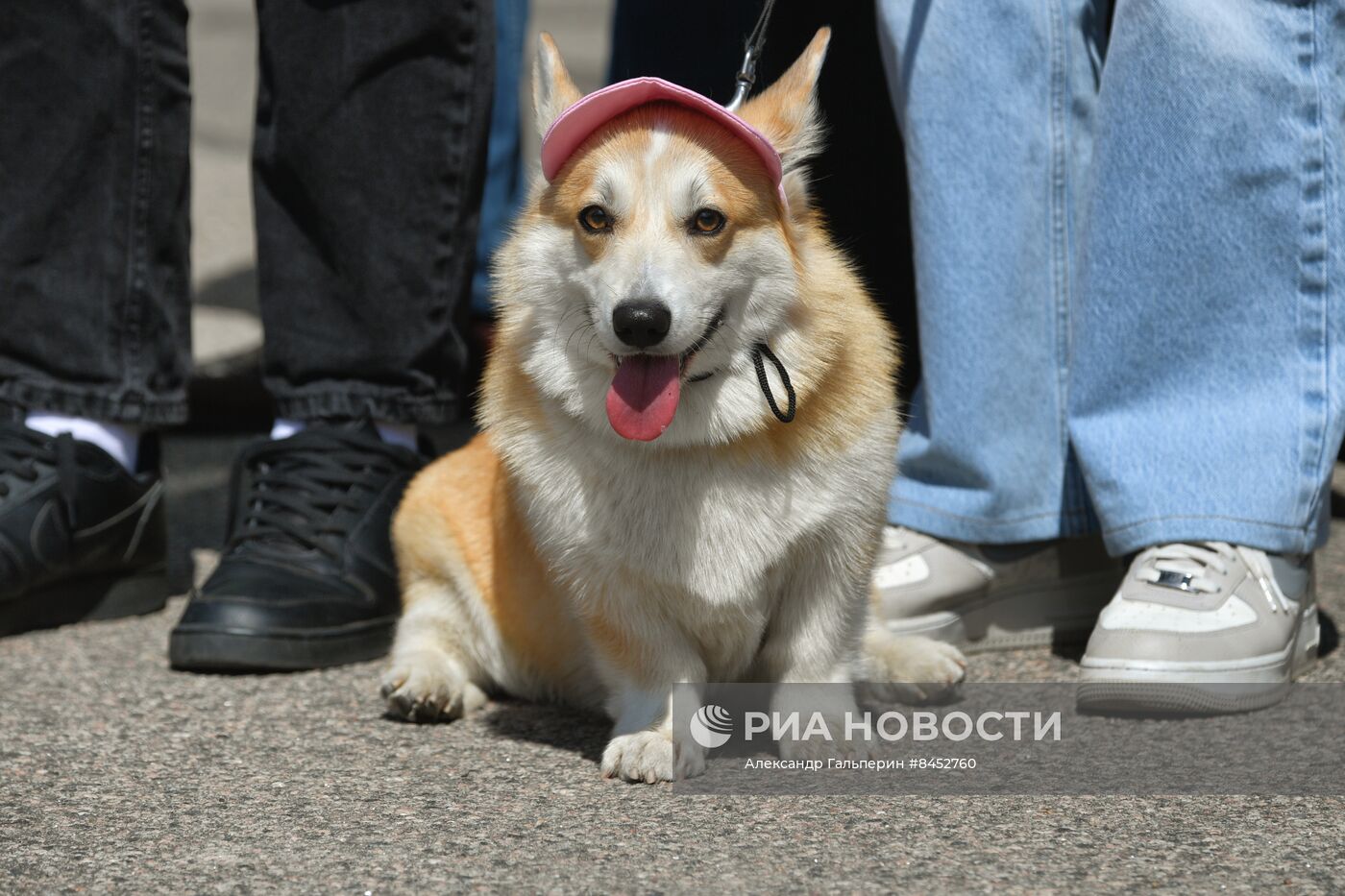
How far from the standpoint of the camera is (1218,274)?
7.86 feet

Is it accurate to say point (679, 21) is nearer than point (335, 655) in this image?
No

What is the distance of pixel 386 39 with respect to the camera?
107 inches

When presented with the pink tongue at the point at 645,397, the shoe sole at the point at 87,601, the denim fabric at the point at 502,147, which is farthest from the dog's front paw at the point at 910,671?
the denim fabric at the point at 502,147

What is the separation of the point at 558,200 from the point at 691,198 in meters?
0.25

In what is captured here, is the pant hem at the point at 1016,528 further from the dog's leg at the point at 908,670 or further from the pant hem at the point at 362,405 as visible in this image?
the pant hem at the point at 362,405

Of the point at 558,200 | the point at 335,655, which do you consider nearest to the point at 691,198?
the point at 558,200

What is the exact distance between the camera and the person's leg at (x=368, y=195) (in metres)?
2.75

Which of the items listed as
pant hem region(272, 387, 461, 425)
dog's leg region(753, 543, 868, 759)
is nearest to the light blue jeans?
dog's leg region(753, 543, 868, 759)

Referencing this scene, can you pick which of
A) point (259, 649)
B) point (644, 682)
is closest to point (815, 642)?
point (644, 682)

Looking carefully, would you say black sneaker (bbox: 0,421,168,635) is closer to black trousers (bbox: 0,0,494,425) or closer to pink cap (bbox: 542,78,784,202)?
black trousers (bbox: 0,0,494,425)

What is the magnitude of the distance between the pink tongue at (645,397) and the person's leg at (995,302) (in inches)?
32.4

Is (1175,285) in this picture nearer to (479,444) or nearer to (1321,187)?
(1321,187)

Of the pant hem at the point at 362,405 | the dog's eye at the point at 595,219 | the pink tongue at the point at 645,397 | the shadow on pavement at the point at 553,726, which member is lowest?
the shadow on pavement at the point at 553,726

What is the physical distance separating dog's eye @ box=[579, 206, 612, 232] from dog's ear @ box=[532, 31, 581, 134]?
0.23 meters
